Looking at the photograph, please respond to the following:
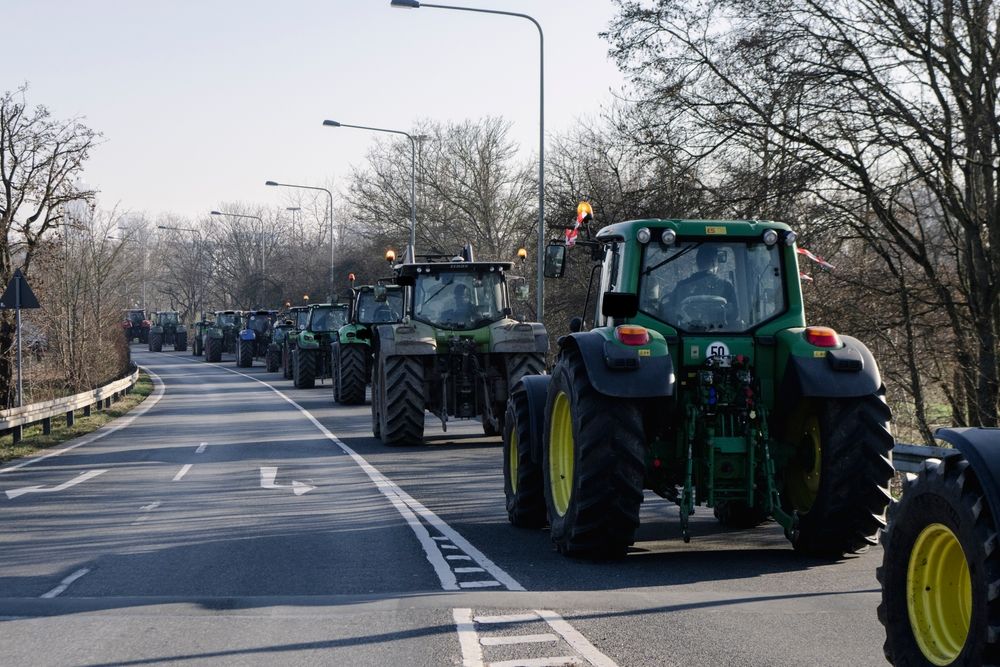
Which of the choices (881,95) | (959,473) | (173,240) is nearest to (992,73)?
(881,95)

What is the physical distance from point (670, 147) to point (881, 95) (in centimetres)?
352

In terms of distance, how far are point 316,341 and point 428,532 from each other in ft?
91.3

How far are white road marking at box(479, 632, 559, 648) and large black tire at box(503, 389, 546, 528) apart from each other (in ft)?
13.2

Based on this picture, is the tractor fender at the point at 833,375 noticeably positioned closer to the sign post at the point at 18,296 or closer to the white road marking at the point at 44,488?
the white road marking at the point at 44,488

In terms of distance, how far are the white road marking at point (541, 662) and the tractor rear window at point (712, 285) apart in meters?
3.99

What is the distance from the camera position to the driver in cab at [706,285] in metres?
9.65

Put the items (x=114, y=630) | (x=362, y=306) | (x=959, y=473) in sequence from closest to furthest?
(x=959, y=473), (x=114, y=630), (x=362, y=306)

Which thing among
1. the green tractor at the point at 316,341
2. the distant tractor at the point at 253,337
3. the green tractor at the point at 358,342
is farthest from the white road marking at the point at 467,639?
the distant tractor at the point at 253,337

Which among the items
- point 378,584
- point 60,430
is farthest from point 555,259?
point 60,430

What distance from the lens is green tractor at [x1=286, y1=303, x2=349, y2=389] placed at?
125 ft

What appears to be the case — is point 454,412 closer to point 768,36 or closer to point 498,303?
point 498,303

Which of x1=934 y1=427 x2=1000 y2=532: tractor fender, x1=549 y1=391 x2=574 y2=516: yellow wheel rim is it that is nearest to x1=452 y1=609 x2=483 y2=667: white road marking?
x1=934 y1=427 x2=1000 y2=532: tractor fender

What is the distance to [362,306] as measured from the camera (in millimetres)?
29547

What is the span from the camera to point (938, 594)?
532 cm
